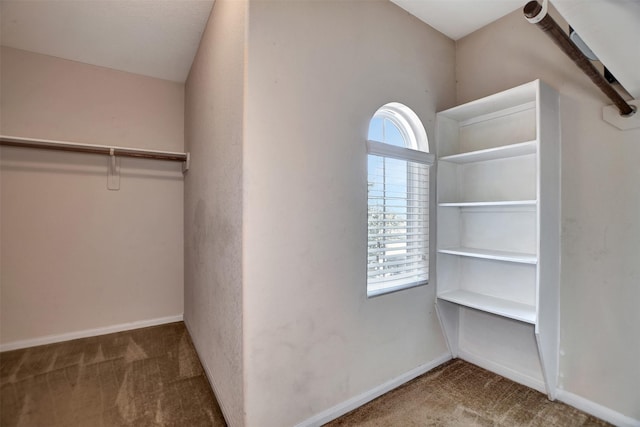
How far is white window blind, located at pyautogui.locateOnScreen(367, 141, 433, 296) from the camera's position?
191 cm

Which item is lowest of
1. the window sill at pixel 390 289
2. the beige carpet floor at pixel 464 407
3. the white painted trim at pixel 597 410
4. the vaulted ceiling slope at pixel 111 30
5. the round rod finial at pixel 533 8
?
the beige carpet floor at pixel 464 407

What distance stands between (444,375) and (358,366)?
79 cm

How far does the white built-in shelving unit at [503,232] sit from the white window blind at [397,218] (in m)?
0.17

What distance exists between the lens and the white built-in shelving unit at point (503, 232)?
175cm

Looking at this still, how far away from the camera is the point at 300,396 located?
5.06 ft

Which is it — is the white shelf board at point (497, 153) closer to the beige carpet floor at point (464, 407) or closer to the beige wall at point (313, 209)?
the beige wall at point (313, 209)

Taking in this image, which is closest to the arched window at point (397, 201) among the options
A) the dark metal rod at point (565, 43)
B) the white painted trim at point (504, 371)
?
the white painted trim at point (504, 371)

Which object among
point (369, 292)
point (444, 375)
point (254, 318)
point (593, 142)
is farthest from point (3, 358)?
point (593, 142)

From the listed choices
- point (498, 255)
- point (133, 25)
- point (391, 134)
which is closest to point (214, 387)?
point (498, 255)

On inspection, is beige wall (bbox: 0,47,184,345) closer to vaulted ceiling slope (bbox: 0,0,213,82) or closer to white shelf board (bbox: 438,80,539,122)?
vaulted ceiling slope (bbox: 0,0,213,82)

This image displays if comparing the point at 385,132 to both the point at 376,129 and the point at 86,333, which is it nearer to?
the point at 376,129

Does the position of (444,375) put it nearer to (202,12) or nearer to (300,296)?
(300,296)

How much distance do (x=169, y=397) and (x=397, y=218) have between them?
1949mm

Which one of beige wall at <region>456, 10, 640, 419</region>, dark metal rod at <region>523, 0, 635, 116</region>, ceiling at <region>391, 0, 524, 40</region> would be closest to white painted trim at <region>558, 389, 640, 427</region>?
beige wall at <region>456, 10, 640, 419</region>
